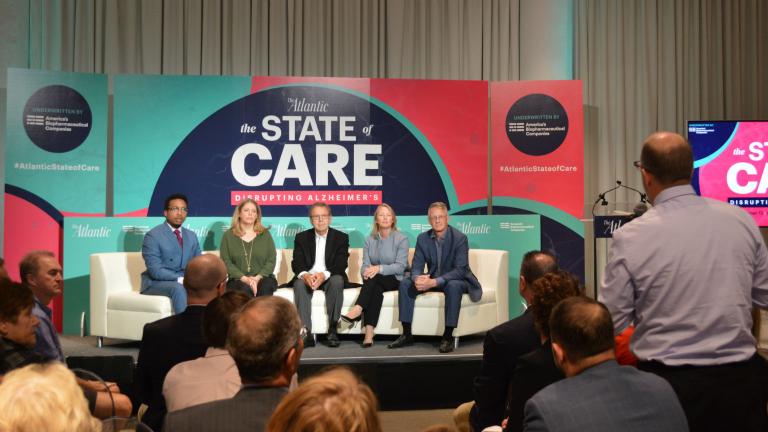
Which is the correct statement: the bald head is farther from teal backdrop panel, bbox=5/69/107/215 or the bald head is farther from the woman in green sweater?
teal backdrop panel, bbox=5/69/107/215

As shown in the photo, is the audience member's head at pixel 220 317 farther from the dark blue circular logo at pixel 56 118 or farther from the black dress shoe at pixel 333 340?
the dark blue circular logo at pixel 56 118

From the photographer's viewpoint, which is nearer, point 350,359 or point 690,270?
point 690,270

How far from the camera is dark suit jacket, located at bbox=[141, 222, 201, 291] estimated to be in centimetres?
638

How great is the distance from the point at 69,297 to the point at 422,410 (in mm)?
3407

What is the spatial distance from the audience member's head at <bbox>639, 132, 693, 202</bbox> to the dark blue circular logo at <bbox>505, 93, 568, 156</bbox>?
537cm

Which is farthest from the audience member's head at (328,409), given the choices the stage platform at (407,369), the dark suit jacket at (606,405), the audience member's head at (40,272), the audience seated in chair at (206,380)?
the stage platform at (407,369)

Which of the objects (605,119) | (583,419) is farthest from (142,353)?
(605,119)

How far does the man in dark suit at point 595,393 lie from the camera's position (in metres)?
1.83

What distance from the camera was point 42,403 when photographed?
1.56m

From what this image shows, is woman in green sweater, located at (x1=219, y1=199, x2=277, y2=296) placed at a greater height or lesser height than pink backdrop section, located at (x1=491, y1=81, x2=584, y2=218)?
lesser

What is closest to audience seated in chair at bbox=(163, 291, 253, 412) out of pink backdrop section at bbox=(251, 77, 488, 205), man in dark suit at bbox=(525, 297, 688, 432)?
man in dark suit at bbox=(525, 297, 688, 432)

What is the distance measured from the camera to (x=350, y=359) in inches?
229

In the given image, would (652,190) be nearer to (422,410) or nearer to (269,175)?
(422,410)

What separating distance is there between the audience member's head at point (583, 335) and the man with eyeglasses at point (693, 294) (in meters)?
0.49
